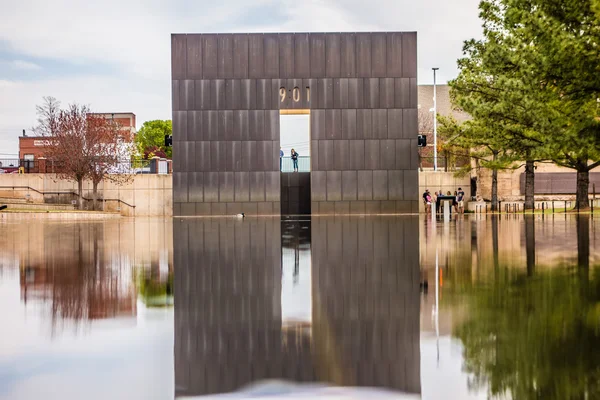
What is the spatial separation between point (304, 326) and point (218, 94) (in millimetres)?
38350

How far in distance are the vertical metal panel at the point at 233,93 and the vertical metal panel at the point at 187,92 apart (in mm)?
2255

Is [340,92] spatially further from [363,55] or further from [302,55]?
[302,55]

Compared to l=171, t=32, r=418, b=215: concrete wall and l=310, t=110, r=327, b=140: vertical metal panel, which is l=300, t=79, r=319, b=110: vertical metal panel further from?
l=310, t=110, r=327, b=140: vertical metal panel

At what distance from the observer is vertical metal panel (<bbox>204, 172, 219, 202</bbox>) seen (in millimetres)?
42906

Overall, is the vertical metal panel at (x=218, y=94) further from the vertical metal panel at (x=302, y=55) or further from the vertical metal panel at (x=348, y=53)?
the vertical metal panel at (x=348, y=53)

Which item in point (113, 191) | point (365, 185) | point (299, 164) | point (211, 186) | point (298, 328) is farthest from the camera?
point (113, 191)

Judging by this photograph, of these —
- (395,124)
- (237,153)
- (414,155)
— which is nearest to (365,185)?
(414,155)

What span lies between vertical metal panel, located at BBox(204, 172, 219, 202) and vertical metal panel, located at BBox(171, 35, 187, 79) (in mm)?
6538

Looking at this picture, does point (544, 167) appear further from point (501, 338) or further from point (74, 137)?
point (501, 338)

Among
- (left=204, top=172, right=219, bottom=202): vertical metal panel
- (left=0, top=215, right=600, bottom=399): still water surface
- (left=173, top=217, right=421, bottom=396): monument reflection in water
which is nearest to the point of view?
(left=0, top=215, right=600, bottom=399): still water surface

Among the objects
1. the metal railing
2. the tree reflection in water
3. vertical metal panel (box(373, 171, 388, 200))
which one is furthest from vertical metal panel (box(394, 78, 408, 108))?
the tree reflection in water

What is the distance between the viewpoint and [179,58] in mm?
42812

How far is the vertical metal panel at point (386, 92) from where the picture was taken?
140 ft

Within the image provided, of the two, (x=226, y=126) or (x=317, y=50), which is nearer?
(x=317, y=50)
